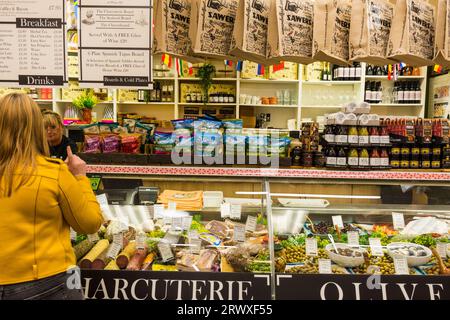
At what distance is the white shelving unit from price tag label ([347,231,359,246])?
4615 millimetres

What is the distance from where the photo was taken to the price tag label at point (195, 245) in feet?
8.00

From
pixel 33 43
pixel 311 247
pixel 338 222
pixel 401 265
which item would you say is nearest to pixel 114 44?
pixel 33 43

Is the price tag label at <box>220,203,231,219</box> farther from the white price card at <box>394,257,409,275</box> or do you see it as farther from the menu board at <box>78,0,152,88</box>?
the white price card at <box>394,257,409,275</box>

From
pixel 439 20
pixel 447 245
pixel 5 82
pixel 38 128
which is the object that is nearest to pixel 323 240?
pixel 447 245

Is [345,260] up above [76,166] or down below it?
below

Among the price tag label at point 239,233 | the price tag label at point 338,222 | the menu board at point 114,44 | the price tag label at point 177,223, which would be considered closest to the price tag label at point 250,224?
the price tag label at point 239,233

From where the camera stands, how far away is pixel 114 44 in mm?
2529

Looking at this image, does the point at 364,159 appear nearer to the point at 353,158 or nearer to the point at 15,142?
the point at 353,158

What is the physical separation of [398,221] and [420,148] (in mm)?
1534

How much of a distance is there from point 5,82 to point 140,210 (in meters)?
1.14

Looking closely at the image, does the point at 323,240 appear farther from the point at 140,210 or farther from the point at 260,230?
the point at 140,210

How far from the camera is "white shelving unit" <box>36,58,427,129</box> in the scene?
700cm

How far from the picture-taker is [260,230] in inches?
103

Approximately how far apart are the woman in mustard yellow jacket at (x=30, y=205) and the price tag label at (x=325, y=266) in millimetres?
1272
